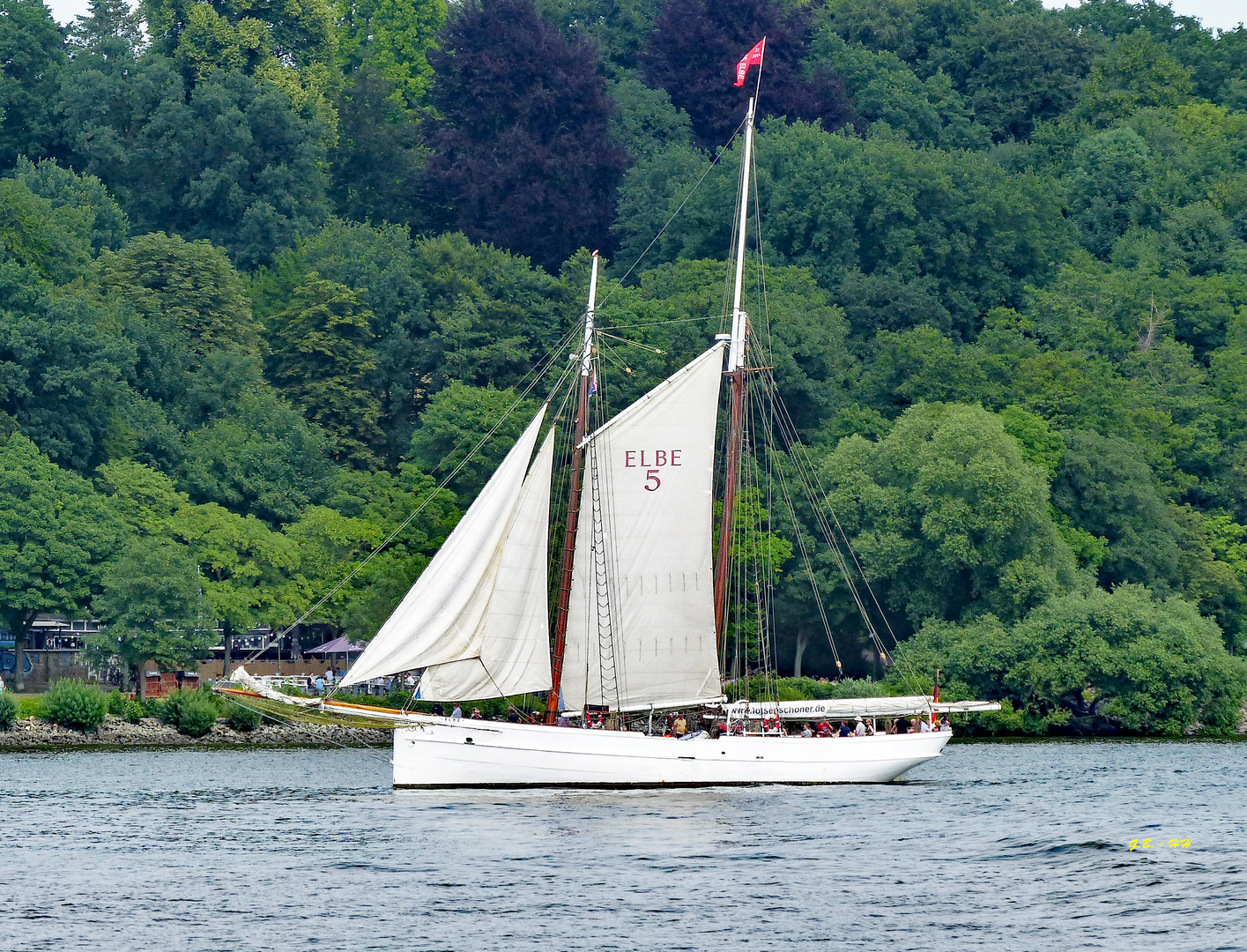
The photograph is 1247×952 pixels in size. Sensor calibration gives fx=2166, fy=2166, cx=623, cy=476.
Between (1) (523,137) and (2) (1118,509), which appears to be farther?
(1) (523,137)

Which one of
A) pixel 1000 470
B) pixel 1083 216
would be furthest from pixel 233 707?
pixel 1083 216

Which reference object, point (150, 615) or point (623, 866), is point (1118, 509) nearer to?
point (150, 615)

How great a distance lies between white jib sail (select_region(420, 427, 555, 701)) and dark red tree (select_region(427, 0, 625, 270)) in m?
82.2

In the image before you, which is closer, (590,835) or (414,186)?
(590,835)

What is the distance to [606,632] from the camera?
64125mm

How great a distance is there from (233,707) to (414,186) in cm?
7730

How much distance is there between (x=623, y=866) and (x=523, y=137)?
100178mm

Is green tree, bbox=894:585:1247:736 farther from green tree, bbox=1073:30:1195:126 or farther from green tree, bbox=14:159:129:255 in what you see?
green tree, bbox=1073:30:1195:126

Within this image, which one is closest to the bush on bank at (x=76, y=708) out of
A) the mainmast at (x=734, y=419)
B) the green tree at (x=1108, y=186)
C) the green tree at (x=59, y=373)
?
the mainmast at (x=734, y=419)

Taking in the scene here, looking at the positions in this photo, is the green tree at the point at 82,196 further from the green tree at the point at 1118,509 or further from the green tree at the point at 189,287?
the green tree at the point at 1118,509

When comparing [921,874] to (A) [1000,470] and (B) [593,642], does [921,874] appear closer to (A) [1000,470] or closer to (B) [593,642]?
(B) [593,642]

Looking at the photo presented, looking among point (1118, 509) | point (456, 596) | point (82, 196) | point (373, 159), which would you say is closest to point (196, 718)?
point (456, 596)

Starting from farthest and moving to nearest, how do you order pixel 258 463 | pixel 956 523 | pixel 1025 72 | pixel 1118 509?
1. pixel 1025 72
2. pixel 258 463
3. pixel 1118 509
4. pixel 956 523

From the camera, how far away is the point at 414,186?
6225 inches
